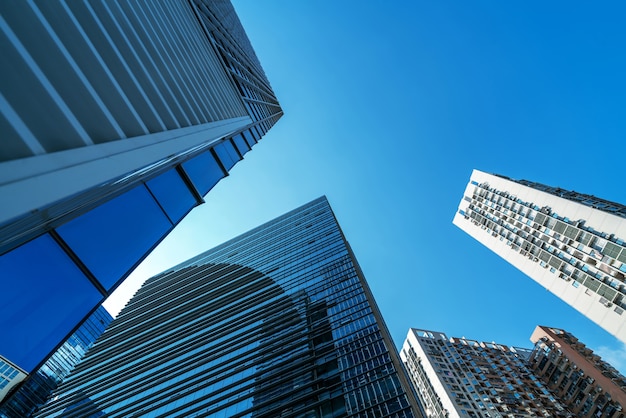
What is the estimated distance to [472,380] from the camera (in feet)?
196

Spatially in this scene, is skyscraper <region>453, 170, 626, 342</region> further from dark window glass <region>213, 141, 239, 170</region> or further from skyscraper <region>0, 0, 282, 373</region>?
skyscraper <region>0, 0, 282, 373</region>

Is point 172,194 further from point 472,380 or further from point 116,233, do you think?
point 472,380

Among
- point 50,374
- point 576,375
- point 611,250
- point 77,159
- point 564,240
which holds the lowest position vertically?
point 77,159

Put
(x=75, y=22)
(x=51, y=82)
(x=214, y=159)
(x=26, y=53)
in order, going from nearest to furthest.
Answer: (x=26, y=53) → (x=51, y=82) → (x=75, y=22) → (x=214, y=159)

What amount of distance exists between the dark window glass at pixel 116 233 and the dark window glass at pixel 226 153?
5473 mm

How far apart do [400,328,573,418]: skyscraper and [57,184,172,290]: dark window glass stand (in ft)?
191

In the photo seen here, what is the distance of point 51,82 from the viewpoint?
470cm

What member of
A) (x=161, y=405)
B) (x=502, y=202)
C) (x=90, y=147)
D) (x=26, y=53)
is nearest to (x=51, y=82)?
(x=26, y=53)

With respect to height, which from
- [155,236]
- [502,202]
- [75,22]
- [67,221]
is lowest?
[67,221]

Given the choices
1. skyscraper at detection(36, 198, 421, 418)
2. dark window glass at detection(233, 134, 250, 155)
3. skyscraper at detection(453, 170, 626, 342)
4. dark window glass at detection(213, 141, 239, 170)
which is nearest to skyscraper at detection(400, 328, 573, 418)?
skyscraper at detection(453, 170, 626, 342)

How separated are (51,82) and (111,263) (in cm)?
325

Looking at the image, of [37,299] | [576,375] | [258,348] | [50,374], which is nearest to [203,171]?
[37,299]

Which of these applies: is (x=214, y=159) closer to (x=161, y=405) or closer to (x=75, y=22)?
(x=75, y=22)

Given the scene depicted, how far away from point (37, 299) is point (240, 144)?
1336 centimetres
